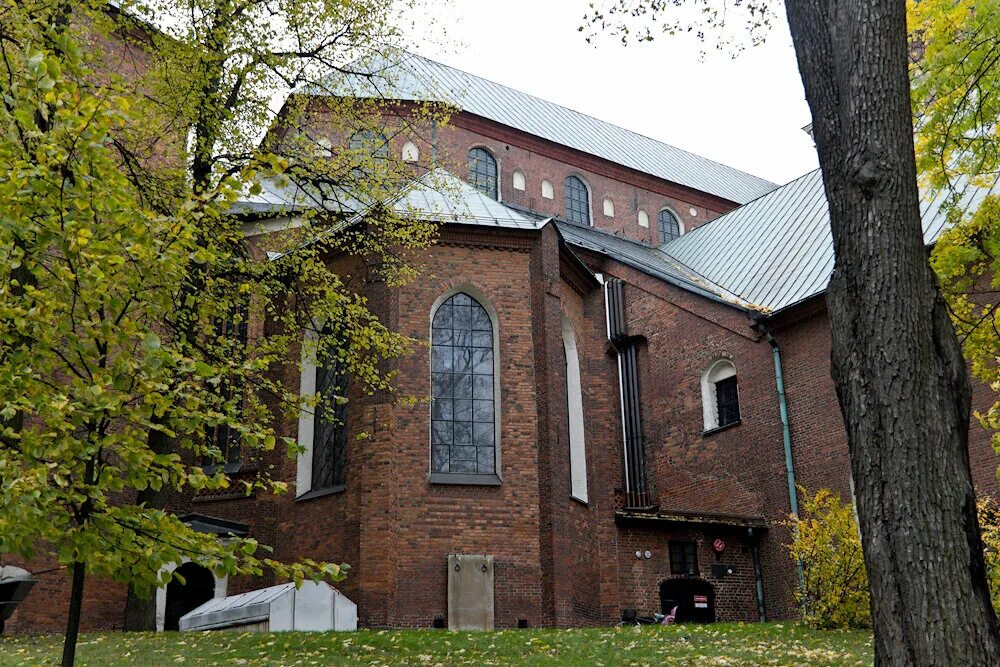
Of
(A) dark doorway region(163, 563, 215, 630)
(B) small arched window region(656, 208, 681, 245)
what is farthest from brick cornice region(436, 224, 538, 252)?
(B) small arched window region(656, 208, 681, 245)

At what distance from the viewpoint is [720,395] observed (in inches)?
854

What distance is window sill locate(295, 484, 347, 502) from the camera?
628 inches

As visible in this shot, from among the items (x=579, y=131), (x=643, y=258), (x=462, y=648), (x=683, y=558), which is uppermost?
(x=579, y=131)

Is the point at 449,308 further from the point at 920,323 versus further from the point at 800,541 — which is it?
the point at 920,323

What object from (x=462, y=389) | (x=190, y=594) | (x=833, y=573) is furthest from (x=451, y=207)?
(x=833, y=573)

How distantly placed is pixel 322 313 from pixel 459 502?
13.3 ft

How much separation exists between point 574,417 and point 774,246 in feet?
28.2

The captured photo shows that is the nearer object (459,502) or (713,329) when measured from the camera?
(459,502)

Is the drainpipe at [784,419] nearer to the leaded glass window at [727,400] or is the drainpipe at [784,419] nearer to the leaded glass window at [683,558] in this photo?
the leaded glass window at [727,400]

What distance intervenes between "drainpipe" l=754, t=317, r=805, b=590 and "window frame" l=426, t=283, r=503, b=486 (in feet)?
19.9

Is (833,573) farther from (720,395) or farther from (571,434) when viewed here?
(720,395)

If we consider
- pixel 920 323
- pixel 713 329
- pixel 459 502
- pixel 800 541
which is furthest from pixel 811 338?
→ pixel 920 323

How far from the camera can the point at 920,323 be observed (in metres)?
6.00

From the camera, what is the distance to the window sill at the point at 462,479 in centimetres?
1579
